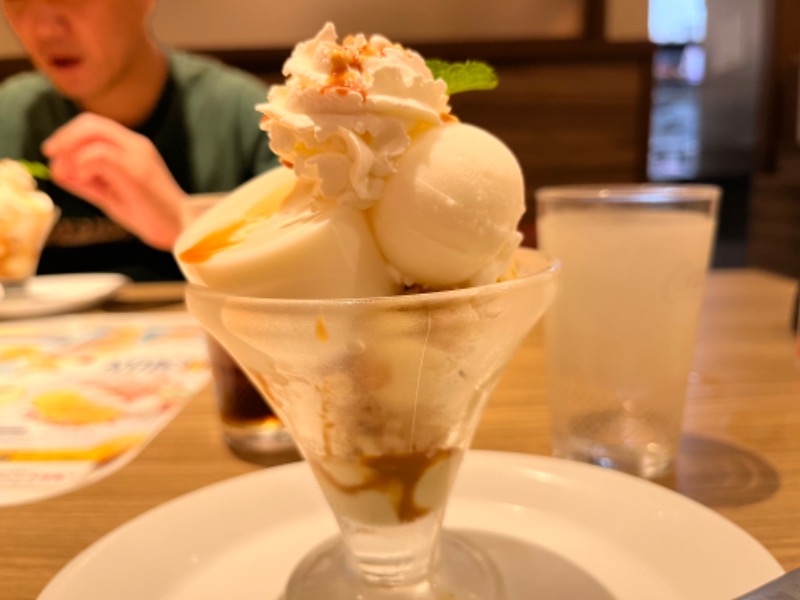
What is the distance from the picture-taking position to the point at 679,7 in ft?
19.6

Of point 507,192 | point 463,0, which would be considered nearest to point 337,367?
point 507,192

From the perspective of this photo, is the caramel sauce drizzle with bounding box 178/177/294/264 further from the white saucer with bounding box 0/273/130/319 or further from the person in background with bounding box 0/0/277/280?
the person in background with bounding box 0/0/277/280

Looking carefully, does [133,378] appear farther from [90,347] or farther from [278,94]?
[278,94]

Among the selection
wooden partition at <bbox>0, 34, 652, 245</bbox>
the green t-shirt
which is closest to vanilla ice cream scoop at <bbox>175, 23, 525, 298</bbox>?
the green t-shirt

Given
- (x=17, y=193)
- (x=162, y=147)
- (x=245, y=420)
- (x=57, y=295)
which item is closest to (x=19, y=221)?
(x=17, y=193)

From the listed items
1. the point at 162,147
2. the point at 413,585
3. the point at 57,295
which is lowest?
the point at 57,295

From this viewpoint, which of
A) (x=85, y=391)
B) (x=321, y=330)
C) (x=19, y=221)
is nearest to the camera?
(x=321, y=330)

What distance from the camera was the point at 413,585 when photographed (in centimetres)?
50

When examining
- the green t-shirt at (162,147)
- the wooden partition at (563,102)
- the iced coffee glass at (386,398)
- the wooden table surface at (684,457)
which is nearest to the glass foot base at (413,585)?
Answer: the iced coffee glass at (386,398)

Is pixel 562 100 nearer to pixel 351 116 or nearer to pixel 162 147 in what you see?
pixel 162 147

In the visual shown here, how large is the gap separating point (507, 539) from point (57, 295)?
121 centimetres

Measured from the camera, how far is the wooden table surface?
1.71 ft

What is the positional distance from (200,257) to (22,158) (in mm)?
1697

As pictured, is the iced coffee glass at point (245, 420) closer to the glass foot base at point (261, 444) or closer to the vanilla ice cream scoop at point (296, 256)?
the glass foot base at point (261, 444)
